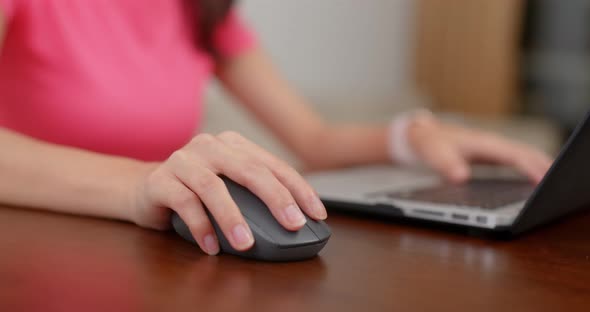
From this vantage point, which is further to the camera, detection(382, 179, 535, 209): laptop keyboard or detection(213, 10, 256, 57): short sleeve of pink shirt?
detection(213, 10, 256, 57): short sleeve of pink shirt

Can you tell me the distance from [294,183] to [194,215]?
0.24 ft

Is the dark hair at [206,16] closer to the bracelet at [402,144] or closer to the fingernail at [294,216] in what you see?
the bracelet at [402,144]

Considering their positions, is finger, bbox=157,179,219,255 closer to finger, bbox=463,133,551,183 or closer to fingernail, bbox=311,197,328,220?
fingernail, bbox=311,197,328,220

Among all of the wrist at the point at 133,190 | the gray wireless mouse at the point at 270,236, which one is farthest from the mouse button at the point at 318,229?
the wrist at the point at 133,190

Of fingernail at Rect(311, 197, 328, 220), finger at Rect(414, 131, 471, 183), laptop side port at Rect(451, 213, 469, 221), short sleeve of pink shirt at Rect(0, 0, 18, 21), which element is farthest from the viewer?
finger at Rect(414, 131, 471, 183)

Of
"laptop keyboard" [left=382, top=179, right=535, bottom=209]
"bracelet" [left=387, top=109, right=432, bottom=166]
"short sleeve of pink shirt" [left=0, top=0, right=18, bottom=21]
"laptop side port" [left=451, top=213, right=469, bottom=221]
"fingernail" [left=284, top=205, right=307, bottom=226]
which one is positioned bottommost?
"bracelet" [left=387, top=109, right=432, bottom=166]

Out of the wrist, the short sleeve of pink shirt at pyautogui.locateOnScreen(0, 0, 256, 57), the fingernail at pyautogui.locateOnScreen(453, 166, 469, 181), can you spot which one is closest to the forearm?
the wrist

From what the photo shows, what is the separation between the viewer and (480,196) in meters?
0.76

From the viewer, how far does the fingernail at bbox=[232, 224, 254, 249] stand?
505 millimetres

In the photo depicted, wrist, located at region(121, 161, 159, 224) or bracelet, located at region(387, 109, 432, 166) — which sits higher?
wrist, located at region(121, 161, 159, 224)

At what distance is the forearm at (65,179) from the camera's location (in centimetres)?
61

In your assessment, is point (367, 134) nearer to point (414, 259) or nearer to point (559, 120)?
point (414, 259)

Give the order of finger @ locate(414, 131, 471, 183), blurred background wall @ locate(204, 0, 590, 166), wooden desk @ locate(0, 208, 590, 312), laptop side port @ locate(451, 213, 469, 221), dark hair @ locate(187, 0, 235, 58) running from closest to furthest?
wooden desk @ locate(0, 208, 590, 312) → laptop side port @ locate(451, 213, 469, 221) → finger @ locate(414, 131, 471, 183) → dark hair @ locate(187, 0, 235, 58) → blurred background wall @ locate(204, 0, 590, 166)

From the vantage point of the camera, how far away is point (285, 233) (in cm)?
51
